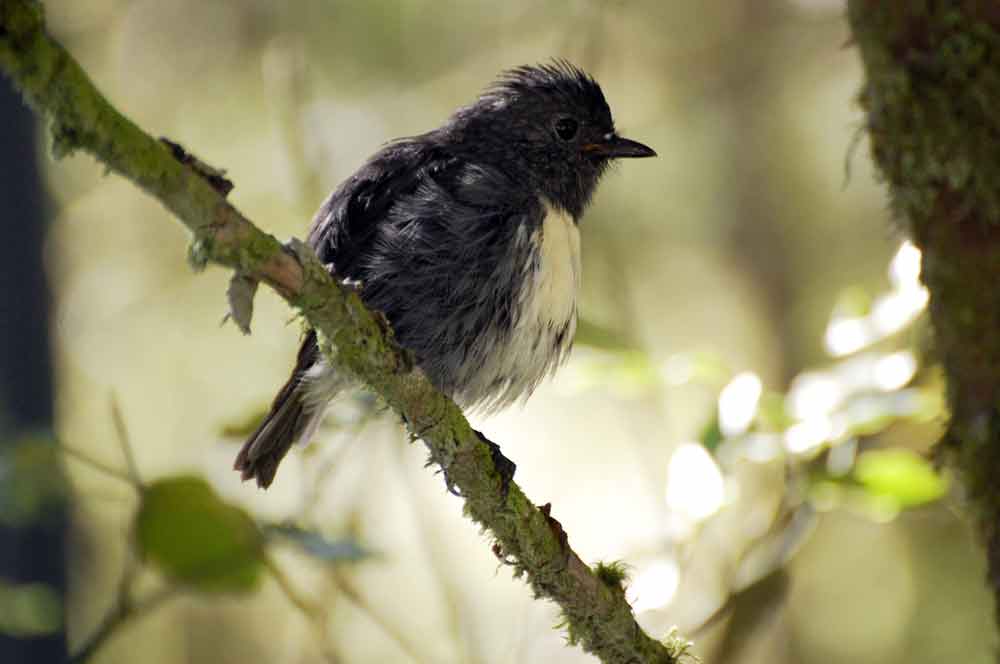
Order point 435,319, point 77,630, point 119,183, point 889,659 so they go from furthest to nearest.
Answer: point 119,183 → point 889,659 → point 77,630 → point 435,319

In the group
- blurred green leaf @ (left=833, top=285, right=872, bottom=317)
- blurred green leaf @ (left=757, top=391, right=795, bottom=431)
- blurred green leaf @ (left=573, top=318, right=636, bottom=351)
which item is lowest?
blurred green leaf @ (left=757, top=391, right=795, bottom=431)

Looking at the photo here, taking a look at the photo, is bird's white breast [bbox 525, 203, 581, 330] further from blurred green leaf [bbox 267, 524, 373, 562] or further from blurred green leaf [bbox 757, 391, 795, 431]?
blurred green leaf [bbox 267, 524, 373, 562]

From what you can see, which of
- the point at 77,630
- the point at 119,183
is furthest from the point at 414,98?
the point at 77,630

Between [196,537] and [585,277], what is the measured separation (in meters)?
3.77

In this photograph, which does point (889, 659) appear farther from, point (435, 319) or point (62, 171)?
point (62, 171)

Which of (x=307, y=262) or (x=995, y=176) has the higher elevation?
(x=307, y=262)

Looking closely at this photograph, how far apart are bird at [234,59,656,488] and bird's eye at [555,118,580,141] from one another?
0.15m

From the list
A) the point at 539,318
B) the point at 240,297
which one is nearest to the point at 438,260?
the point at 539,318

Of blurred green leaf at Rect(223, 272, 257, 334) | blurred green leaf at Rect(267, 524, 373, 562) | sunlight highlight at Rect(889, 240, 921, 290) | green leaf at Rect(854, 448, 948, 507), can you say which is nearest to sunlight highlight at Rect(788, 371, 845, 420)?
green leaf at Rect(854, 448, 948, 507)

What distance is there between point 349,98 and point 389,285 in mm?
3474

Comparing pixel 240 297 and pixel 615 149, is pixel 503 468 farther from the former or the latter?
pixel 615 149

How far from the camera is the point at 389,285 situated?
3.29 metres

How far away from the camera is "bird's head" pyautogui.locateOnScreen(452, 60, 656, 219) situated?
12.7ft

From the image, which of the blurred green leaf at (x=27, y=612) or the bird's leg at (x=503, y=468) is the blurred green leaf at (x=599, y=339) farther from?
the blurred green leaf at (x=27, y=612)
